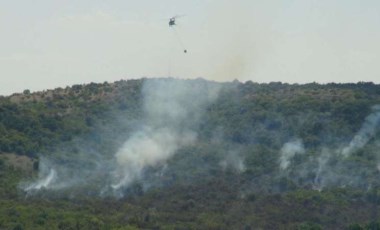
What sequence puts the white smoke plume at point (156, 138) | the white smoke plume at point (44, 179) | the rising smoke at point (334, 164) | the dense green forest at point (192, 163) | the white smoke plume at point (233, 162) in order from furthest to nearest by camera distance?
the white smoke plume at point (156, 138), the white smoke plume at point (233, 162), the rising smoke at point (334, 164), the white smoke plume at point (44, 179), the dense green forest at point (192, 163)

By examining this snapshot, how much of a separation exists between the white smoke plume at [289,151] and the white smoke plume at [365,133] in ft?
24.3

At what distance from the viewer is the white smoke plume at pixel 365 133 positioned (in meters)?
171

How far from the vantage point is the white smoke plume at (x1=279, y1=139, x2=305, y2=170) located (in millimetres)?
168613

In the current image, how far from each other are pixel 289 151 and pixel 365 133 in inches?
536

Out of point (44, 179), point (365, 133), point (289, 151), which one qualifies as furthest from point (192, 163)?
point (365, 133)

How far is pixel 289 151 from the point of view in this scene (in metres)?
174

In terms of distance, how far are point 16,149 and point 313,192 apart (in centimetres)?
4903

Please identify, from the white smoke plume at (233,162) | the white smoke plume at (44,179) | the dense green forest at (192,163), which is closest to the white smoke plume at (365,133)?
the dense green forest at (192,163)

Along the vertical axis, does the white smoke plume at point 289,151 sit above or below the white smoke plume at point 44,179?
above

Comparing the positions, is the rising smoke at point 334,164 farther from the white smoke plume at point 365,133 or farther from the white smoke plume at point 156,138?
the white smoke plume at point 156,138

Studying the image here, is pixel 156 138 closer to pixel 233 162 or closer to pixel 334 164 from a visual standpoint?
pixel 233 162

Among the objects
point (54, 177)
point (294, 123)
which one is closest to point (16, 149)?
point (54, 177)

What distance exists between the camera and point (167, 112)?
196m

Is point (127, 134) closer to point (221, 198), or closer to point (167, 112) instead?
point (167, 112)
